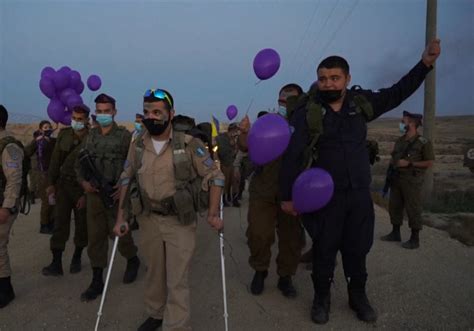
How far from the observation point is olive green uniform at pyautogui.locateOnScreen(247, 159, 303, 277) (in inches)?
173

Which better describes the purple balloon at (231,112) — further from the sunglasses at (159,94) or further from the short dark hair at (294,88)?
the sunglasses at (159,94)

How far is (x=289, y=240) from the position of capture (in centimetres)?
444

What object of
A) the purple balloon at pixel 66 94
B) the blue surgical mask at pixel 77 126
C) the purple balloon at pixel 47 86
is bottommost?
the blue surgical mask at pixel 77 126

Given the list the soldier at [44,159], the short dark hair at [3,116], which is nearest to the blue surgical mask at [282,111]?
the short dark hair at [3,116]

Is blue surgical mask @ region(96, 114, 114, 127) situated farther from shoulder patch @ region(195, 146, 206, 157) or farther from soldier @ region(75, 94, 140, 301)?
shoulder patch @ region(195, 146, 206, 157)

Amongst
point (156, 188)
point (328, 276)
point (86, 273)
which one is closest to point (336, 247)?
point (328, 276)

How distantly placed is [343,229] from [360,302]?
0.77 meters

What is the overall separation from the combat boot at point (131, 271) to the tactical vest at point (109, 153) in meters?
1.14

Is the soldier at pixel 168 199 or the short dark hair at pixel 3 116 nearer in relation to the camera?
the soldier at pixel 168 199

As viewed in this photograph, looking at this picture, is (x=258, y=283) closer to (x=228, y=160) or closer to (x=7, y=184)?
(x=7, y=184)

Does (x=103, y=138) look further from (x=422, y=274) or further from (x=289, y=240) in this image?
(x=422, y=274)

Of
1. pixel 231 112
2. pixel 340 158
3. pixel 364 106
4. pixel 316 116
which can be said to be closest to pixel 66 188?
pixel 316 116

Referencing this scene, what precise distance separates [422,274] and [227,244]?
9.75 feet

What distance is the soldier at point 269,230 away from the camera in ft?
14.5
